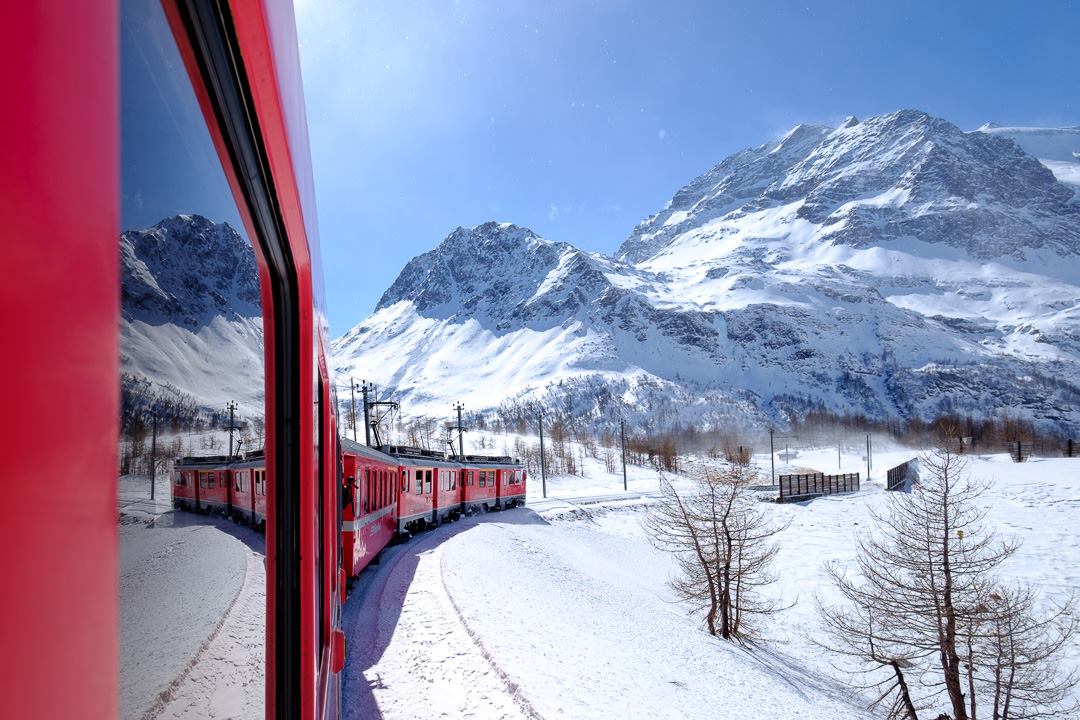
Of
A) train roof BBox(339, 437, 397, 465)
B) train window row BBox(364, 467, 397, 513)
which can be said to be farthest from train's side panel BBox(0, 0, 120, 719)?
train window row BBox(364, 467, 397, 513)

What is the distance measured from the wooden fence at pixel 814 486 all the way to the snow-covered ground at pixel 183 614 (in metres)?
46.6

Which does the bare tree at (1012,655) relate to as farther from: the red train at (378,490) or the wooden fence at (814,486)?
the wooden fence at (814,486)

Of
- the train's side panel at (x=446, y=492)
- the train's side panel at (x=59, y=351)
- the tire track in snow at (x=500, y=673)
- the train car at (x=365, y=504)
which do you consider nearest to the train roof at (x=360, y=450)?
the train car at (x=365, y=504)

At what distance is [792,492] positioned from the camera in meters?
45.7

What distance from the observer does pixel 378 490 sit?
44.9 feet

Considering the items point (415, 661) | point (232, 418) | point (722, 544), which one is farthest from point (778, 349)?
point (232, 418)

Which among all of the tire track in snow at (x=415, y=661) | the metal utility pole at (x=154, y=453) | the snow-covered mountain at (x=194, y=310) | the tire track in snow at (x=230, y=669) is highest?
the snow-covered mountain at (x=194, y=310)

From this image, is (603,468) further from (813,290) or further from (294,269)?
(813,290)

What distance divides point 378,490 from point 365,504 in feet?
5.63

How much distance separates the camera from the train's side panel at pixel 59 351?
40cm

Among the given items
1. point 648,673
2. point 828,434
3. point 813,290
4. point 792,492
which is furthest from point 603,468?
point 813,290

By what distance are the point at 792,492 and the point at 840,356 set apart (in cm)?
12892

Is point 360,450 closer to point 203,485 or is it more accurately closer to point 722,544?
point 203,485

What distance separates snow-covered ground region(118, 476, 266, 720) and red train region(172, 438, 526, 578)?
6cm
